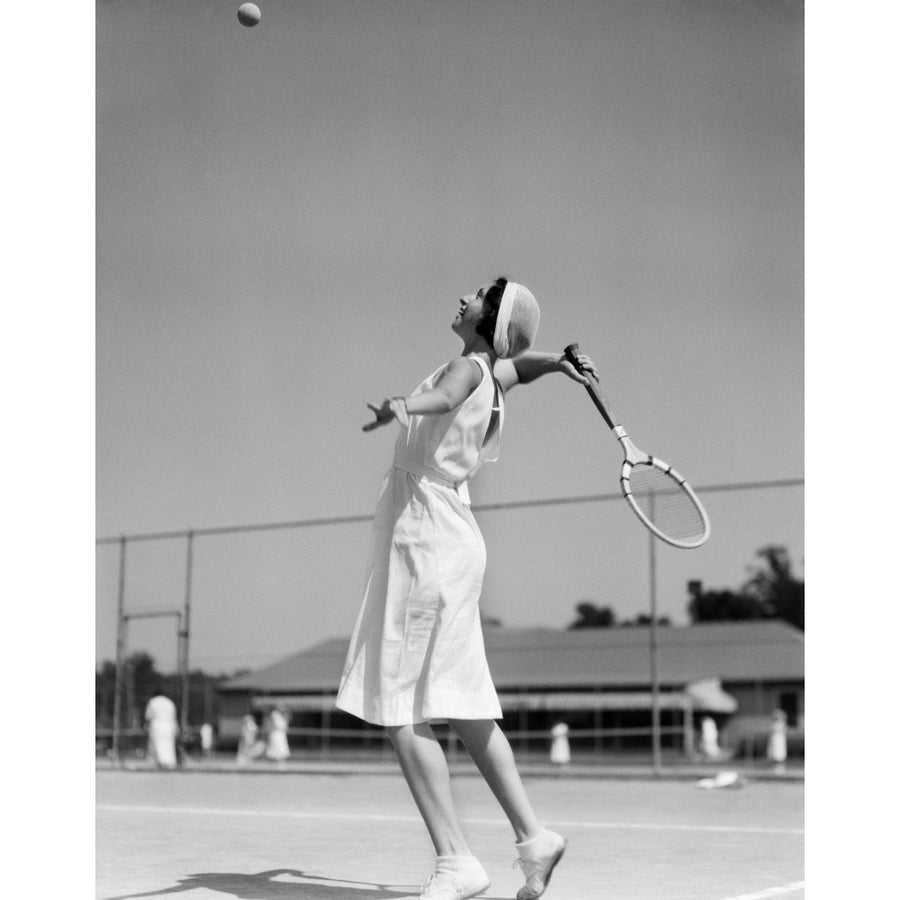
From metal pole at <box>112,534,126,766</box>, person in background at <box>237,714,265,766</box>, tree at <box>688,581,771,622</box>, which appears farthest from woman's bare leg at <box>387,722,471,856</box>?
tree at <box>688,581,771,622</box>

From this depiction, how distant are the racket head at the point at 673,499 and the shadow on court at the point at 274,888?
100 centimetres

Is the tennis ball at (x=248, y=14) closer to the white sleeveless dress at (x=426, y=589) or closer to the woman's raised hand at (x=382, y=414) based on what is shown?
the white sleeveless dress at (x=426, y=589)

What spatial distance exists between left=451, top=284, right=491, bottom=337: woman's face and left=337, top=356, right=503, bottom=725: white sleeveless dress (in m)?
0.14

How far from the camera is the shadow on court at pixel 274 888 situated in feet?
10.7

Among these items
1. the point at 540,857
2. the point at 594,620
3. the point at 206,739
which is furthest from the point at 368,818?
the point at 594,620

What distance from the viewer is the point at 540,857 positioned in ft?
10.2

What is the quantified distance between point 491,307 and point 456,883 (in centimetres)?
123

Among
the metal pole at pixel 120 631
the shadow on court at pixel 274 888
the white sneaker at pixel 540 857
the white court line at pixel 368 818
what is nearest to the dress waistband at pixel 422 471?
the white sneaker at pixel 540 857
